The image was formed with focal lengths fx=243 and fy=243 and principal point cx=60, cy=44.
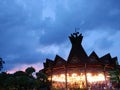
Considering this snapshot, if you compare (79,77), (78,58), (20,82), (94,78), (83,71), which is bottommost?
(20,82)

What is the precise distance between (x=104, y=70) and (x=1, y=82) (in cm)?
2027

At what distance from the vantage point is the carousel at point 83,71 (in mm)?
41938

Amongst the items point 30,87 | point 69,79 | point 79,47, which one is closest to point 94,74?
point 69,79

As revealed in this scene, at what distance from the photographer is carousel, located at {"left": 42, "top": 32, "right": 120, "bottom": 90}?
138ft

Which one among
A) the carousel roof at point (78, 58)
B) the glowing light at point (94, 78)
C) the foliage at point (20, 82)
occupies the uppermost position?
the carousel roof at point (78, 58)

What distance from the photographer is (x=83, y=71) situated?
1660 inches

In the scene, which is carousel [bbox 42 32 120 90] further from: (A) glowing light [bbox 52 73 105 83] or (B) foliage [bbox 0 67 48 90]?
(B) foliage [bbox 0 67 48 90]

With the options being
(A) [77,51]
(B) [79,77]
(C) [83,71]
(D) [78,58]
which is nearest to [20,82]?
(B) [79,77]

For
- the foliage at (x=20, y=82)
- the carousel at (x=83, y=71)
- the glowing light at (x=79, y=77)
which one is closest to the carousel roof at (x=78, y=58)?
the carousel at (x=83, y=71)

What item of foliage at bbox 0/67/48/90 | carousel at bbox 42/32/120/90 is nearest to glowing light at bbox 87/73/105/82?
carousel at bbox 42/32/120/90

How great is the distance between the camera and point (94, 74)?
42312mm

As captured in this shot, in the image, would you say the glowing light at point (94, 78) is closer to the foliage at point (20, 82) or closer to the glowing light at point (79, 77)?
the glowing light at point (79, 77)

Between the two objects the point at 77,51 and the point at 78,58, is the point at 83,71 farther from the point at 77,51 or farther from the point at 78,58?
the point at 77,51

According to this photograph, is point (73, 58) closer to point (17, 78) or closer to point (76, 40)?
point (76, 40)
